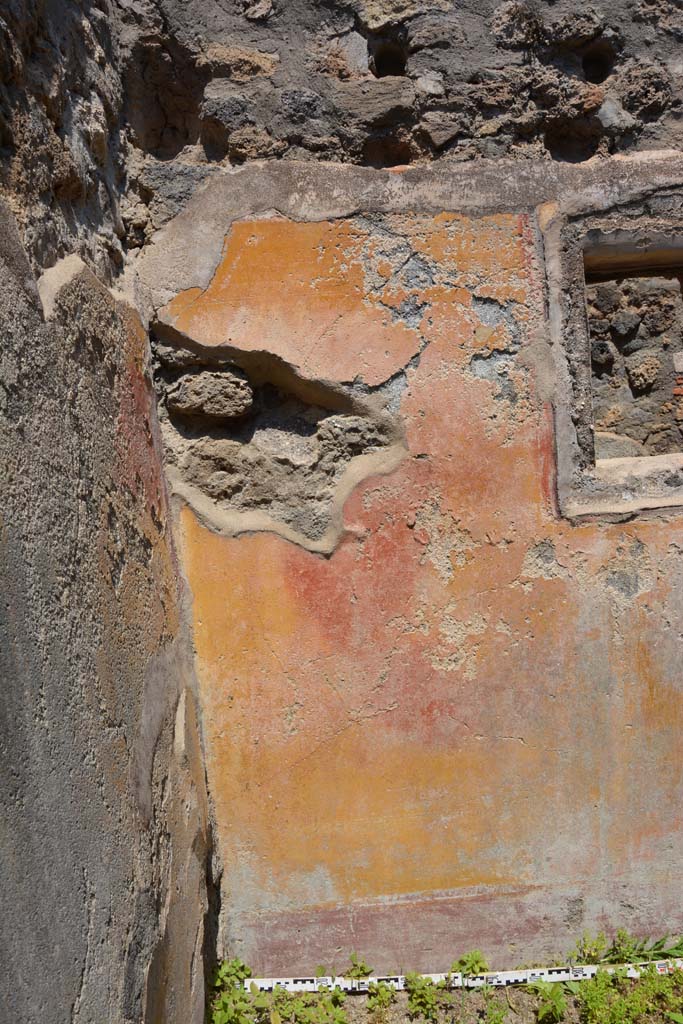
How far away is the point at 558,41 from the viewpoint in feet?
7.66

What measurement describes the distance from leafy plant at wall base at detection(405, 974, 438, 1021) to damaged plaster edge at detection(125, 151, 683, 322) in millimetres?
1970

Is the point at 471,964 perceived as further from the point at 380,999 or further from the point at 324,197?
the point at 324,197

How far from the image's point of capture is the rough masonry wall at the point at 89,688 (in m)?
1.30

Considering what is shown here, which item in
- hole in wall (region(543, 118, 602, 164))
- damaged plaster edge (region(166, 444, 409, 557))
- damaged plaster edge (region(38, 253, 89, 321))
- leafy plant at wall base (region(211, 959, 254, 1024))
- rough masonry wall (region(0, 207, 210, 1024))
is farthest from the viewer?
hole in wall (region(543, 118, 602, 164))

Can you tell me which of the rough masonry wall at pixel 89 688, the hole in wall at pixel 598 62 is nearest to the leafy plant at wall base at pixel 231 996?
the rough masonry wall at pixel 89 688

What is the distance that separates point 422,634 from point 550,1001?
107cm

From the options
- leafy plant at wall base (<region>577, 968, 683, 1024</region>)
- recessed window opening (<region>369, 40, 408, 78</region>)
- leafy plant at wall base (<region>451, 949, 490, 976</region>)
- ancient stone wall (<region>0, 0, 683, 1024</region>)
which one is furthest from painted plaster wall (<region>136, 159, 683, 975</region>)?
recessed window opening (<region>369, 40, 408, 78</region>)

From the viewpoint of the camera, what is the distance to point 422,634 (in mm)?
2236

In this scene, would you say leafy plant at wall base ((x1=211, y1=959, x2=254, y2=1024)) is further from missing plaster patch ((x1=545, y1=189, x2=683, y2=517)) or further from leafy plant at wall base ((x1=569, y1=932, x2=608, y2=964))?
missing plaster patch ((x1=545, y1=189, x2=683, y2=517))

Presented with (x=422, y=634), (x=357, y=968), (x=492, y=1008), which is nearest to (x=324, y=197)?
(x=422, y=634)

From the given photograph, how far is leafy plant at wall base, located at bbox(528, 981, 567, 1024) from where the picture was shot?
2.19 m

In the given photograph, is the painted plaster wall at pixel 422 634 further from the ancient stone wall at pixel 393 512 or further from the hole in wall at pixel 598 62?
the hole in wall at pixel 598 62

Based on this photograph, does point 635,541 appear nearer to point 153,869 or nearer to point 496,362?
point 496,362

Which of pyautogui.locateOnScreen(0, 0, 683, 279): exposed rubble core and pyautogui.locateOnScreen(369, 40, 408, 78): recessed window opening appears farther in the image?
pyautogui.locateOnScreen(369, 40, 408, 78): recessed window opening
